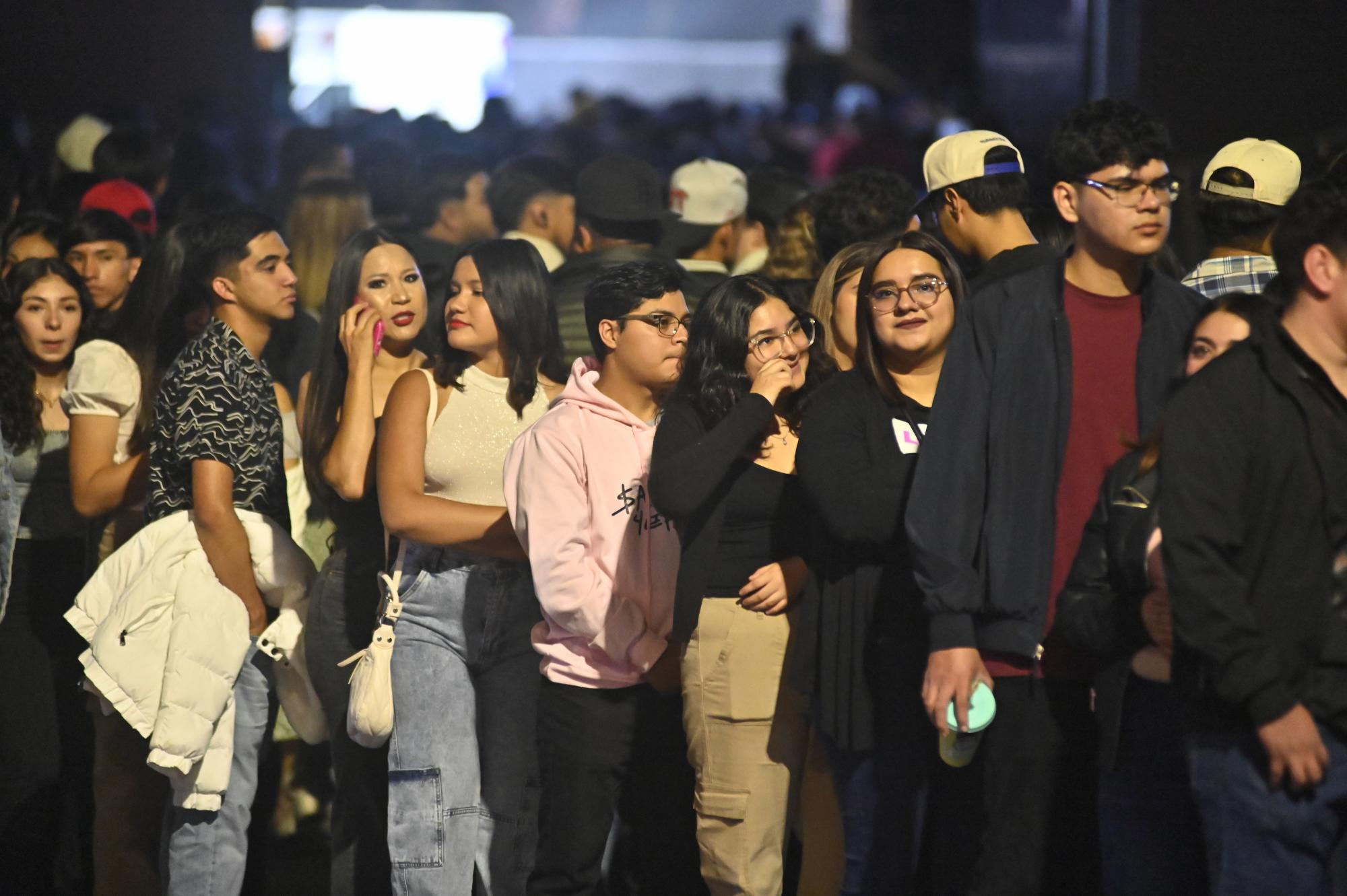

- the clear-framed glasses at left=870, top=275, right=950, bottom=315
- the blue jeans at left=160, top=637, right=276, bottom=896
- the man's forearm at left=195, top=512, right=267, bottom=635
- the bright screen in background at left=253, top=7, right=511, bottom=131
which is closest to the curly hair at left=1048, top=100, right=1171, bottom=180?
the clear-framed glasses at left=870, top=275, right=950, bottom=315

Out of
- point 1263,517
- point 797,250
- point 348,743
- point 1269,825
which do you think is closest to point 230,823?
point 348,743

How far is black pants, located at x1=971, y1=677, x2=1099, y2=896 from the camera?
134 inches

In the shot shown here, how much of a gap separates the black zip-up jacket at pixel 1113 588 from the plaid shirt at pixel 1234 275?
120cm

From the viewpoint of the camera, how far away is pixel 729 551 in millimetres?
3873

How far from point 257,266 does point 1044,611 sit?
8.45ft

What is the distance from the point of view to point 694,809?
13.2ft

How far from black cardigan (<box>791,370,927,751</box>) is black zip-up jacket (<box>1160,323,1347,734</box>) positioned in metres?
0.88

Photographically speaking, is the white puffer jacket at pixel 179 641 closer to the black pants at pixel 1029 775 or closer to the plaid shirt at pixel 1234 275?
the black pants at pixel 1029 775

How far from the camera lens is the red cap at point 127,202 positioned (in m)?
6.68

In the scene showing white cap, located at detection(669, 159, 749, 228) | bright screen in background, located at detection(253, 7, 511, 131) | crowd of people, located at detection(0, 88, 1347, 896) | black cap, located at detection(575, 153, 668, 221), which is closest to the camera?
crowd of people, located at detection(0, 88, 1347, 896)

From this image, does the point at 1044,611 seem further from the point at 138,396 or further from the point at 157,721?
the point at 138,396

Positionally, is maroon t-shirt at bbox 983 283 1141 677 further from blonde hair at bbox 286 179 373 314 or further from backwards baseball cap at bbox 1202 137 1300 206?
blonde hair at bbox 286 179 373 314

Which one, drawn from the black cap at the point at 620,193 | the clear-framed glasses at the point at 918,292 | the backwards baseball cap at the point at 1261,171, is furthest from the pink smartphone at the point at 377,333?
the backwards baseball cap at the point at 1261,171

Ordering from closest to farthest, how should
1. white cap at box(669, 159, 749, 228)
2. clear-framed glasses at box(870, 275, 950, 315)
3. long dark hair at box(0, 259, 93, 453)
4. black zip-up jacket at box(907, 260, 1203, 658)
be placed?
1. black zip-up jacket at box(907, 260, 1203, 658)
2. clear-framed glasses at box(870, 275, 950, 315)
3. long dark hair at box(0, 259, 93, 453)
4. white cap at box(669, 159, 749, 228)
